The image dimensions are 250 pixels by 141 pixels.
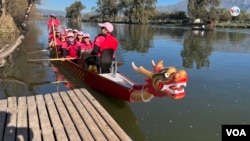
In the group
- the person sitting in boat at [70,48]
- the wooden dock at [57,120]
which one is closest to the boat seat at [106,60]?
the wooden dock at [57,120]

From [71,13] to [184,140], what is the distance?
501 ft

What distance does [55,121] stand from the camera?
19.0ft

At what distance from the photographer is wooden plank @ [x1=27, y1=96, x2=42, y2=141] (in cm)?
516

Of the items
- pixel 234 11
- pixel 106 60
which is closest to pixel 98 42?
pixel 106 60

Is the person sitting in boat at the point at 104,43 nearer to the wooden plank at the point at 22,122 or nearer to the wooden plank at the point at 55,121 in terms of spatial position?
the wooden plank at the point at 55,121

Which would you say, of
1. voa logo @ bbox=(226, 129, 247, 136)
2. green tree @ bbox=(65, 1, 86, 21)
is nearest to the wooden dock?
voa logo @ bbox=(226, 129, 247, 136)

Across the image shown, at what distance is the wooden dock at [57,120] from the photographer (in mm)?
5188

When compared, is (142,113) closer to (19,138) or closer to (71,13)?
(19,138)

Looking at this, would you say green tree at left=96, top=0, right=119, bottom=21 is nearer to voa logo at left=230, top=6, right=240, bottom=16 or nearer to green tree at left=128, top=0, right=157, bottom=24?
green tree at left=128, top=0, right=157, bottom=24

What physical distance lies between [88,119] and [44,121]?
2.57ft

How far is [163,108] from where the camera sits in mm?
9062

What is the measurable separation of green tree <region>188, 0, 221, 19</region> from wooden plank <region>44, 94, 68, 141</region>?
264ft

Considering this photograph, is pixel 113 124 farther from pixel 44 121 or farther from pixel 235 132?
pixel 235 132

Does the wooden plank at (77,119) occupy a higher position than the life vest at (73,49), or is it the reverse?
the life vest at (73,49)
